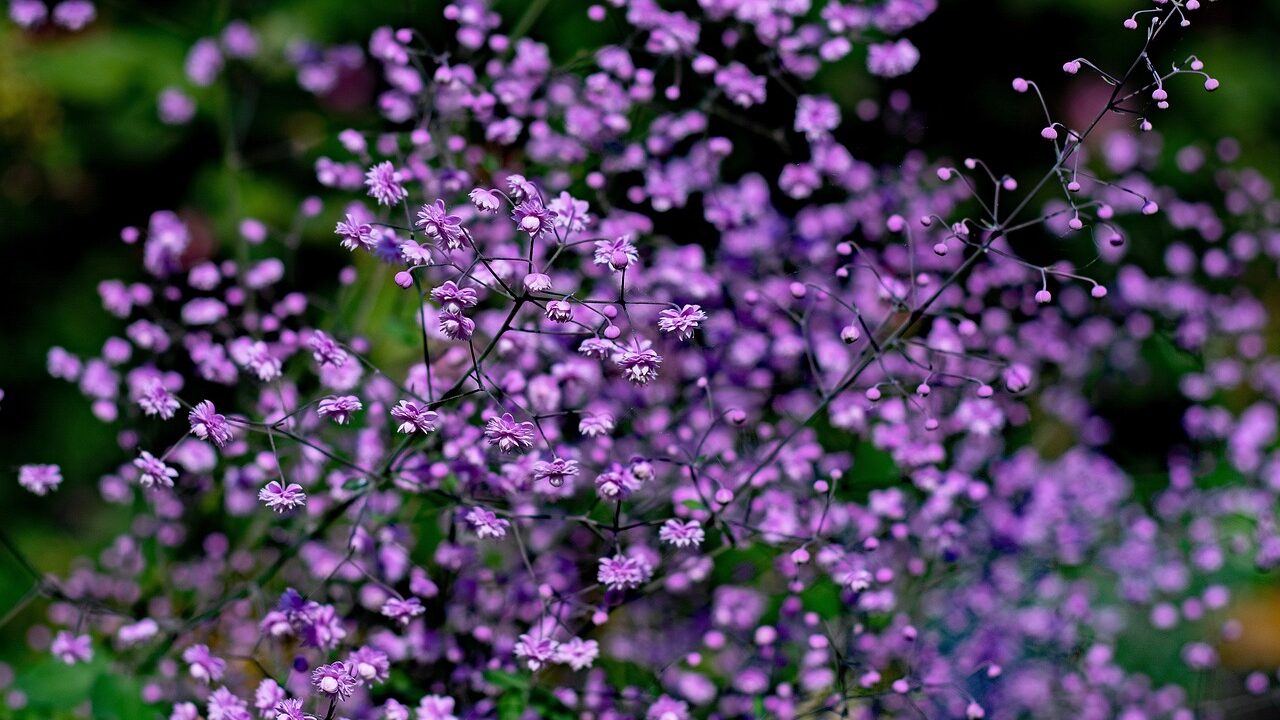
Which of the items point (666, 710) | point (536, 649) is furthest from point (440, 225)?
point (666, 710)

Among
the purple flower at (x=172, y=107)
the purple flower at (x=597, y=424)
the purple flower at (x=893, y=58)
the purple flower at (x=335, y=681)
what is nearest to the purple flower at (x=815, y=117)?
the purple flower at (x=893, y=58)

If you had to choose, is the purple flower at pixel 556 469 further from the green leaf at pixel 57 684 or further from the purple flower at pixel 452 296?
the green leaf at pixel 57 684

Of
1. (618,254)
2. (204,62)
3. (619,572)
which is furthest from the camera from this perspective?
(204,62)

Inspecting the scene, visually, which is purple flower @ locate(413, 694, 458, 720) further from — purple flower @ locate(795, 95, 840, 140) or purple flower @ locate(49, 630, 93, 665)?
purple flower @ locate(795, 95, 840, 140)

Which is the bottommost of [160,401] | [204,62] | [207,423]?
[204,62]

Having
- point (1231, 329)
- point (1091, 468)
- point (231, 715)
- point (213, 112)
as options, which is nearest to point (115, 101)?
point (213, 112)

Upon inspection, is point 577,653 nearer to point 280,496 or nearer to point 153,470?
point 280,496
